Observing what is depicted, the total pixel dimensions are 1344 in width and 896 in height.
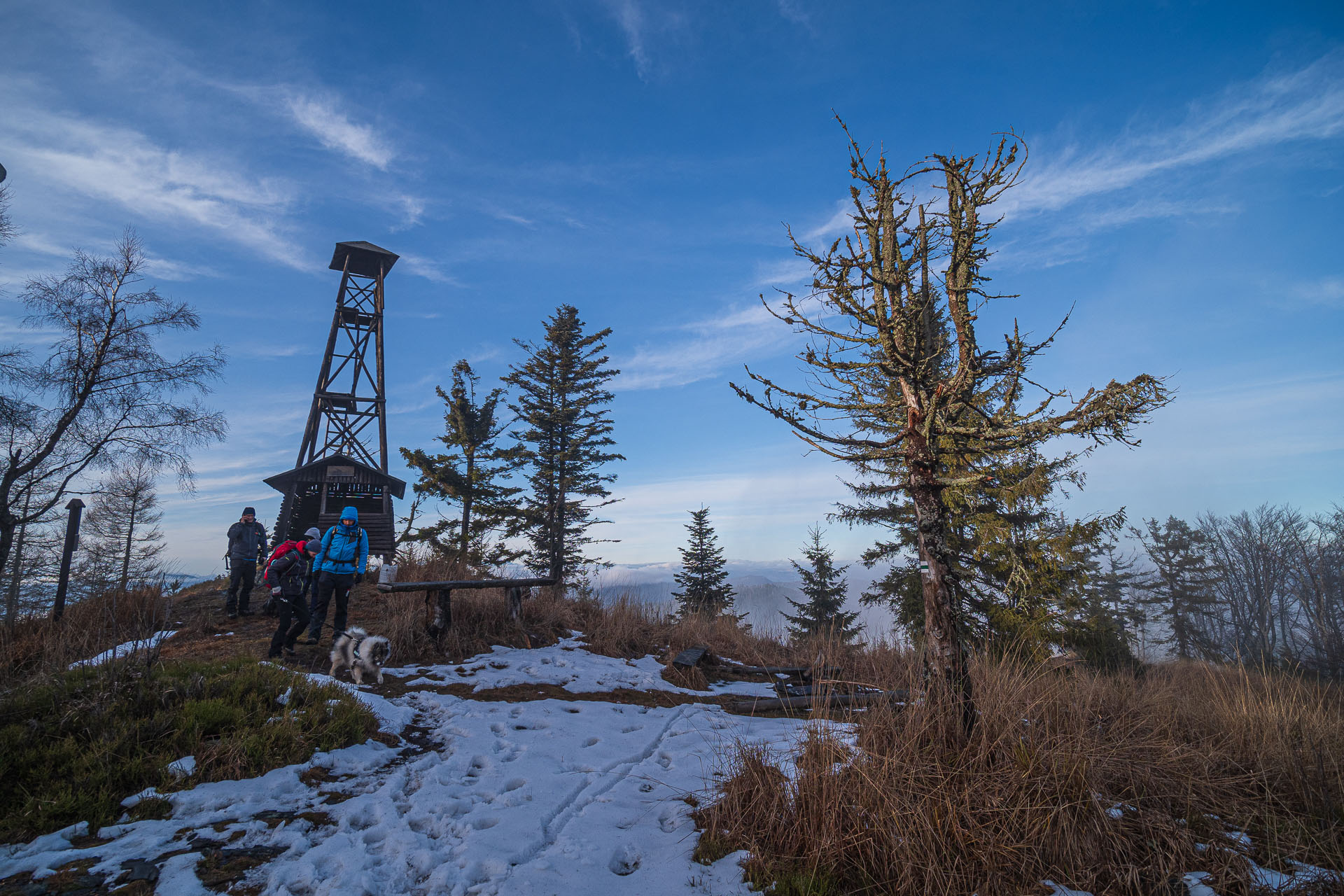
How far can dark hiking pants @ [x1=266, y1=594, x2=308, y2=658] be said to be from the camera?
759cm

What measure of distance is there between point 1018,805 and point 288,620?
8.70 m

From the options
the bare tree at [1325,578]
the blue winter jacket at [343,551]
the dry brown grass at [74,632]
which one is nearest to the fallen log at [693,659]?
the blue winter jacket at [343,551]

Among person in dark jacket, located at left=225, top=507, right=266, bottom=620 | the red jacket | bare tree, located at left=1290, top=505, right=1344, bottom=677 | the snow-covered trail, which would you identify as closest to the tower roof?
person in dark jacket, located at left=225, top=507, right=266, bottom=620

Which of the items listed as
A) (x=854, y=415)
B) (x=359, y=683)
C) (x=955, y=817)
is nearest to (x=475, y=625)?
(x=359, y=683)

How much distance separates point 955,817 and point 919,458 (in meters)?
2.35

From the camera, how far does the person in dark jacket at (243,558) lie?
1042cm

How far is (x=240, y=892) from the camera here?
2902mm

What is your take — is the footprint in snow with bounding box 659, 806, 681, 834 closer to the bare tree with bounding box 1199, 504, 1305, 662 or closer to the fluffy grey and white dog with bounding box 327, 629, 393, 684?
the fluffy grey and white dog with bounding box 327, 629, 393, 684

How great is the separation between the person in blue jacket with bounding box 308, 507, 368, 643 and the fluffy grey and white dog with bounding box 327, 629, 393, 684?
38.2 inches

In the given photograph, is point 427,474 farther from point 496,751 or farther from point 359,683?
point 496,751

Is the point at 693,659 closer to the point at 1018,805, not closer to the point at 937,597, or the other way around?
the point at 937,597

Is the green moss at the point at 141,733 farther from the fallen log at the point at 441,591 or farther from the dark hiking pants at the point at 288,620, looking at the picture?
the fallen log at the point at 441,591

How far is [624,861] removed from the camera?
3.47m

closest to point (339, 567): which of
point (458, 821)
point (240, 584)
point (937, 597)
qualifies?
point (240, 584)
